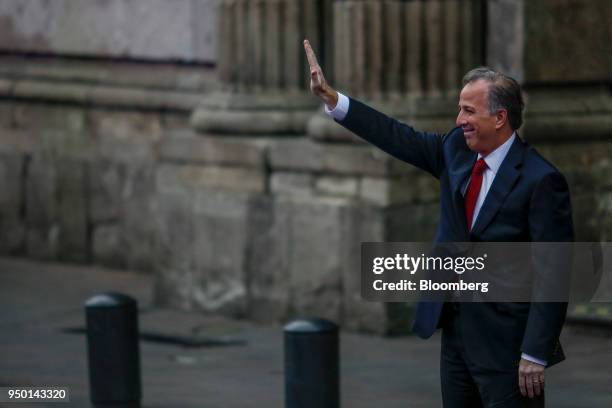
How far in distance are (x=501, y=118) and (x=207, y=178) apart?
222 inches

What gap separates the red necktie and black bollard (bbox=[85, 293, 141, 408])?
9.28 ft

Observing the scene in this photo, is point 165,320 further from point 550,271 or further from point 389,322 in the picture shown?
point 550,271

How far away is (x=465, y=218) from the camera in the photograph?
5012 millimetres

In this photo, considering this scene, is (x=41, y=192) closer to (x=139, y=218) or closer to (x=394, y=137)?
(x=139, y=218)

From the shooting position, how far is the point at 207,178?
10.4 meters

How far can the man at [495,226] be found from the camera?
15.8 ft

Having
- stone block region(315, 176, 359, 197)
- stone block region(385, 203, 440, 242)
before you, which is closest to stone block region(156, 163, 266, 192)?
stone block region(315, 176, 359, 197)

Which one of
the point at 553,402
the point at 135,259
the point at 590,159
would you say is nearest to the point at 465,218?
the point at 553,402

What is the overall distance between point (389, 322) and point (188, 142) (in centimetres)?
201

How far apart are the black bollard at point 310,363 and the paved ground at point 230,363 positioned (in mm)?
1149

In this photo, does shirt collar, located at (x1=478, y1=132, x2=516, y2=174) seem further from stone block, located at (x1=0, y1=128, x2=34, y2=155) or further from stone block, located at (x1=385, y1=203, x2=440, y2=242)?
stone block, located at (x1=0, y1=128, x2=34, y2=155)

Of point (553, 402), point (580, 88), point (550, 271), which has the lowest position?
point (553, 402)

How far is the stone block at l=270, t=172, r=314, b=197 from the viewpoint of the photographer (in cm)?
987

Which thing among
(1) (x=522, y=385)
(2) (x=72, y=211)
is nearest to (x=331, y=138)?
(2) (x=72, y=211)
